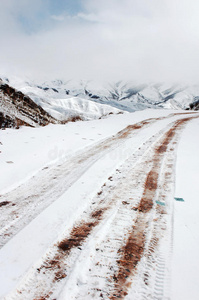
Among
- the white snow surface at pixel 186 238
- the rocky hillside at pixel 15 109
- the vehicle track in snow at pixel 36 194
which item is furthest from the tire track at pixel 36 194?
the rocky hillside at pixel 15 109

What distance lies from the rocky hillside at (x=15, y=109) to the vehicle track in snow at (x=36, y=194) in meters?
29.8

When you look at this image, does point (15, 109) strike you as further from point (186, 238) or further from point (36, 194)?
point (186, 238)

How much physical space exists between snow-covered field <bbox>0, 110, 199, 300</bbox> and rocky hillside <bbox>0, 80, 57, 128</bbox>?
101 ft

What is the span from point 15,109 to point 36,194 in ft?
137

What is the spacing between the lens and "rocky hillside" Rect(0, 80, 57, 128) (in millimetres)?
33469

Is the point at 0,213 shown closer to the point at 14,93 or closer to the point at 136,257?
the point at 136,257

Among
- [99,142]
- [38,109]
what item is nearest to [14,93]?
[38,109]

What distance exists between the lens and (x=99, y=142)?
25.5 feet

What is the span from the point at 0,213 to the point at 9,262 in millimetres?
1128

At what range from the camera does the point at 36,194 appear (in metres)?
3.49

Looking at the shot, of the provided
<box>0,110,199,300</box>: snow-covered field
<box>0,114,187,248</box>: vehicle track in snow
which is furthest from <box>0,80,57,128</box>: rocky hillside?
<box>0,110,199,300</box>: snow-covered field

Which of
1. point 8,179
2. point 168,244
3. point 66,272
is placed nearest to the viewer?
point 66,272

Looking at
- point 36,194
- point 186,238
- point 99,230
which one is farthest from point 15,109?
point 186,238

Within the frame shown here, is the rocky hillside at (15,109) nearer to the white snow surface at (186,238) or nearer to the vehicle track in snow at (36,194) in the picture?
the vehicle track in snow at (36,194)
